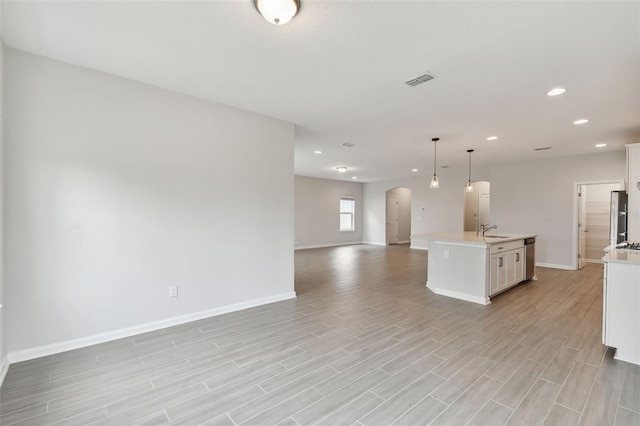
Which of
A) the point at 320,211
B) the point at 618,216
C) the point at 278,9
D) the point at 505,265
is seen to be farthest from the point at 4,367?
the point at 320,211

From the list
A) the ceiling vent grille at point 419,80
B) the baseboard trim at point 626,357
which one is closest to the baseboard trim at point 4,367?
the ceiling vent grille at point 419,80

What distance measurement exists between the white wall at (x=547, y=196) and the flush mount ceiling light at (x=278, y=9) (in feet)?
24.9

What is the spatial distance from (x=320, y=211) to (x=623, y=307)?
8.59 m

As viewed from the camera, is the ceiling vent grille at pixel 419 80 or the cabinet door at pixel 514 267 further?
the cabinet door at pixel 514 267

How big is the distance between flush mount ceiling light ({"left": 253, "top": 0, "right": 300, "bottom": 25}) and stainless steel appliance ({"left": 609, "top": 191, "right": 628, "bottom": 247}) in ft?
17.4

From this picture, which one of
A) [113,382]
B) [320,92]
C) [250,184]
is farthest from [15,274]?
[320,92]

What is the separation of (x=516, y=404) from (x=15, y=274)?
414 cm

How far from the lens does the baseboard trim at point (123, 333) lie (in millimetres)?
2531

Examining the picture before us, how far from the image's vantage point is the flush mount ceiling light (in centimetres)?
181

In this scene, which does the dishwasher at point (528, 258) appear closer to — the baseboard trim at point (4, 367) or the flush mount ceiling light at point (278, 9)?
the flush mount ceiling light at point (278, 9)

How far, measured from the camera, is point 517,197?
289 inches

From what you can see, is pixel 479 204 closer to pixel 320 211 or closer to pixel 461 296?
pixel 320 211

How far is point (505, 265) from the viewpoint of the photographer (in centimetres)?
470

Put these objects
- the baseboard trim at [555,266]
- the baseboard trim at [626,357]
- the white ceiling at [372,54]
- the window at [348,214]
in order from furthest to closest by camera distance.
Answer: the window at [348,214] < the baseboard trim at [555,266] < the baseboard trim at [626,357] < the white ceiling at [372,54]
